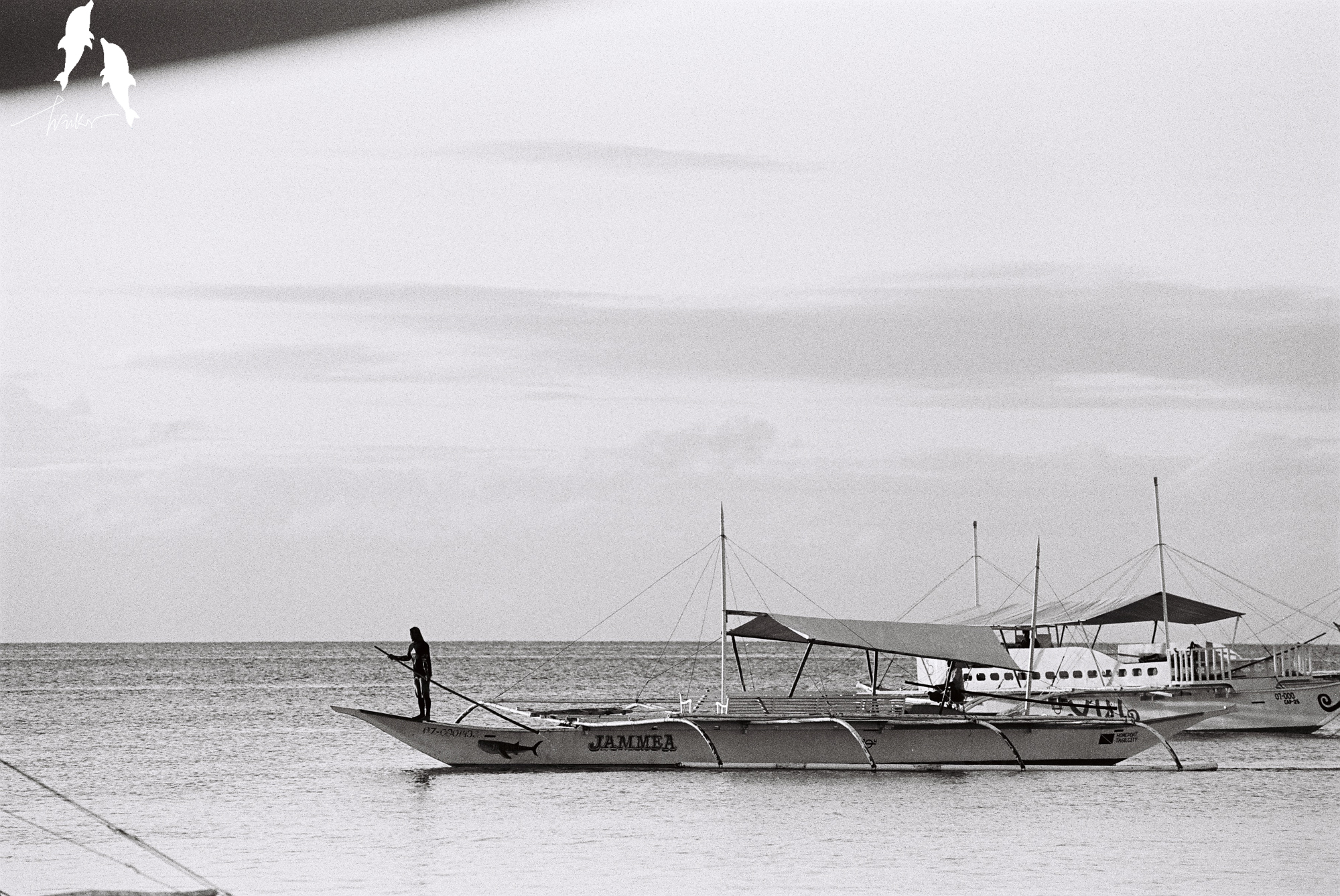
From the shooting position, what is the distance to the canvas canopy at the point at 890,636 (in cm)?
2845

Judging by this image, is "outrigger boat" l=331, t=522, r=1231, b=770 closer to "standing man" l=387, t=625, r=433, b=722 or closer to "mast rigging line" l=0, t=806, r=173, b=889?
"standing man" l=387, t=625, r=433, b=722

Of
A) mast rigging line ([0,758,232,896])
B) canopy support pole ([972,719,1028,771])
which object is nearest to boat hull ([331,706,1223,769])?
canopy support pole ([972,719,1028,771])

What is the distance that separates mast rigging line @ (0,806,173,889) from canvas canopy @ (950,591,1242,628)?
2478 cm

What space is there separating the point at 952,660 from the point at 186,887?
1634 centimetres

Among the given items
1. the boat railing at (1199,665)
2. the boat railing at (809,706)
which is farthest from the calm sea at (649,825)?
the boat railing at (1199,665)

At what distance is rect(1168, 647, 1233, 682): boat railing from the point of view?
4109cm

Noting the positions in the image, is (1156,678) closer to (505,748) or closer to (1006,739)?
(1006,739)

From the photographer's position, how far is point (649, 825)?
21625 millimetres

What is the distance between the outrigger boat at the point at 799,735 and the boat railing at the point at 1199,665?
12.6 metres

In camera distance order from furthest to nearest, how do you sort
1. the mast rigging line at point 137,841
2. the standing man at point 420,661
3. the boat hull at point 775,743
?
the boat hull at point 775,743
the standing man at point 420,661
the mast rigging line at point 137,841

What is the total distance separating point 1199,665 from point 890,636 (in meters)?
15.8

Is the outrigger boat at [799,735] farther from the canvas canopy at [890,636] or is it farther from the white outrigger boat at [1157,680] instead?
the white outrigger boat at [1157,680]

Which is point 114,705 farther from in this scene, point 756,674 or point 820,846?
point 756,674

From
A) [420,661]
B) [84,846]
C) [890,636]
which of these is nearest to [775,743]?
[890,636]
